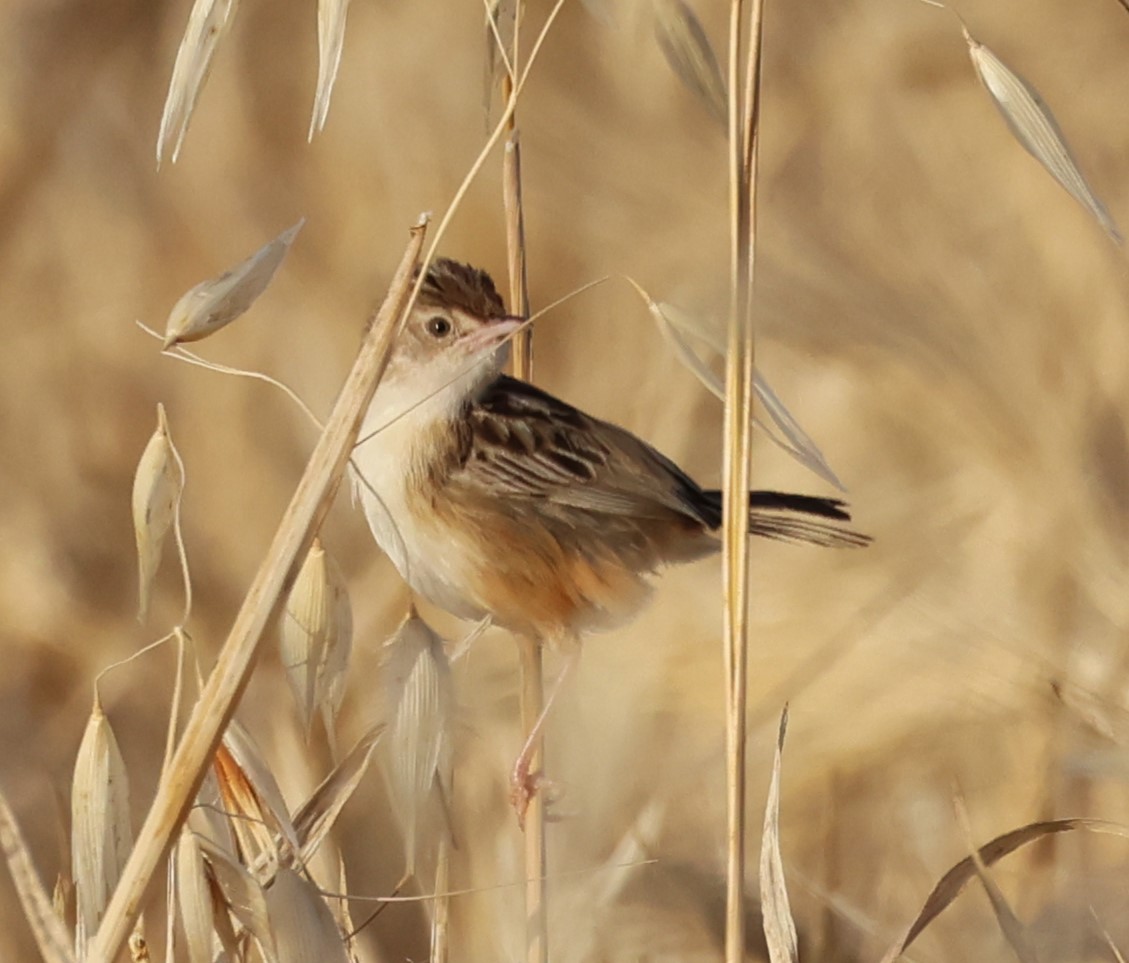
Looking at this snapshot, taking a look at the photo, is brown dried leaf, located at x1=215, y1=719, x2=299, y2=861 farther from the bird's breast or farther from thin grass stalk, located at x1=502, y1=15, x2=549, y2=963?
the bird's breast

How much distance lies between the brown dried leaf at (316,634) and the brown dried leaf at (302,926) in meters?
0.12

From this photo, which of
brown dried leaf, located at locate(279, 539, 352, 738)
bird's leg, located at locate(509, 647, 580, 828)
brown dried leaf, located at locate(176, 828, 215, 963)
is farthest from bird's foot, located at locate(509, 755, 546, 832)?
brown dried leaf, located at locate(176, 828, 215, 963)

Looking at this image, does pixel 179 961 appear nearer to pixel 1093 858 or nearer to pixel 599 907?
pixel 599 907

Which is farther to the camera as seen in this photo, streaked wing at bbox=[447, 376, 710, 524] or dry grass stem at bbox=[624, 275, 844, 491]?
streaked wing at bbox=[447, 376, 710, 524]

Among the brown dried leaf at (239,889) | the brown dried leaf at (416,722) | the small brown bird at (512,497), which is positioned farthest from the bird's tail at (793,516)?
the brown dried leaf at (239,889)

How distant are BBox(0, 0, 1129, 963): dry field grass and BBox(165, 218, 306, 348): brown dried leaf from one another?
2.52 feet

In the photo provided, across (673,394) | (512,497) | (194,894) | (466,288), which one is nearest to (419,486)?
(512,497)

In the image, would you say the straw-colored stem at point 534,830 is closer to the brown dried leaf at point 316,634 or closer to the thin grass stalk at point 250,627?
the brown dried leaf at point 316,634

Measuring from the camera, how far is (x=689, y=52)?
29.8 inches

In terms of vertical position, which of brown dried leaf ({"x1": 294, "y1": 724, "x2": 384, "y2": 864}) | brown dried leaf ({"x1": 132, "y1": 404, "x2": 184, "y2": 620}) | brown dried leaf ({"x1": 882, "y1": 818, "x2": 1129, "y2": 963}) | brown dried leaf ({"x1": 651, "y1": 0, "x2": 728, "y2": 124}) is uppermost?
brown dried leaf ({"x1": 651, "y1": 0, "x2": 728, "y2": 124})

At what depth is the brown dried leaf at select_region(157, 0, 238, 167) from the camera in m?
0.71

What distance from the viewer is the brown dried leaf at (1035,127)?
717 millimetres

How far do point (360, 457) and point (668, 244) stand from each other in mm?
518

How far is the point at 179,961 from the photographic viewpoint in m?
1.59
